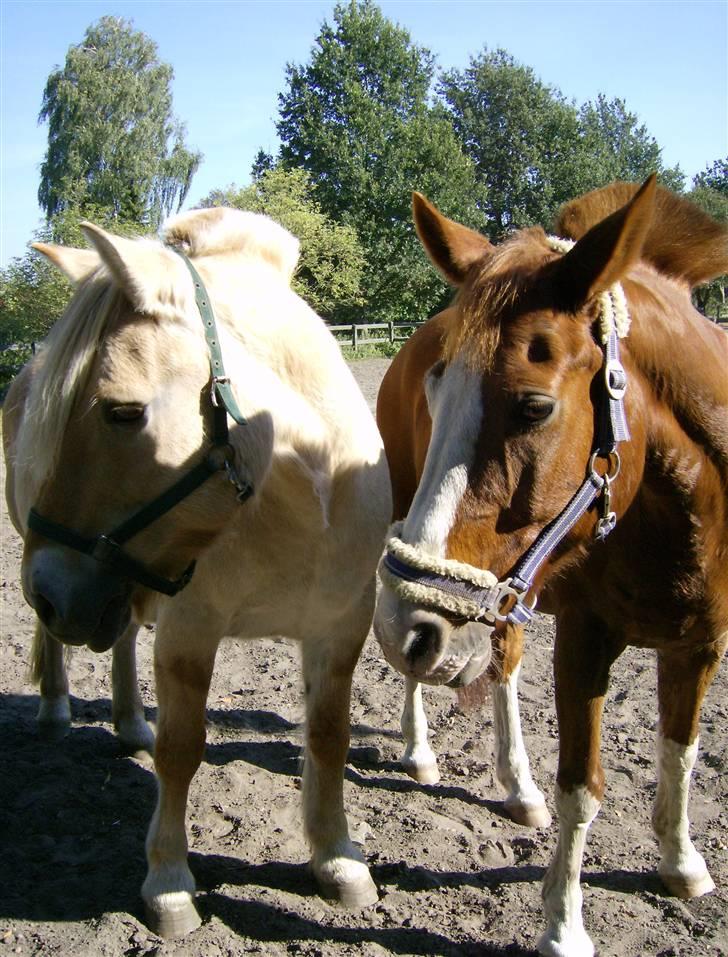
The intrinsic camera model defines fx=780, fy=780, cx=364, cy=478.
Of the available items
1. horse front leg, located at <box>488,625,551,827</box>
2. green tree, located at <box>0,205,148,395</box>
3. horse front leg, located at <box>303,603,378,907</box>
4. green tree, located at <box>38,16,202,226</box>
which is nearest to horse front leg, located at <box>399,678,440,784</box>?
horse front leg, located at <box>488,625,551,827</box>

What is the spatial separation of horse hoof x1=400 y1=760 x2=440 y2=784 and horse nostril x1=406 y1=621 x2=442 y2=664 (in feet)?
6.65

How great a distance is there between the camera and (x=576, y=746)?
8.18 ft

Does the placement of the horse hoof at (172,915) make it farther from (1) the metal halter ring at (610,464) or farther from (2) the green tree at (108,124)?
(2) the green tree at (108,124)

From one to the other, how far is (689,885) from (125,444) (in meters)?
2.40

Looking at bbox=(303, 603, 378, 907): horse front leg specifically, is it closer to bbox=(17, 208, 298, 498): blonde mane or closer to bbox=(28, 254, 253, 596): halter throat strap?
bbox=(28, 254, 253, 596): halter throat strap

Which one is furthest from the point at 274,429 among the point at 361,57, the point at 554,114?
the point at 554,114

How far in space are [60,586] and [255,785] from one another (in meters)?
1.72

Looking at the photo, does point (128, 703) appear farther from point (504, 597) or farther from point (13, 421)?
point (504, 597)

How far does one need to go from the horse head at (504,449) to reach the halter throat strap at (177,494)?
0.65m

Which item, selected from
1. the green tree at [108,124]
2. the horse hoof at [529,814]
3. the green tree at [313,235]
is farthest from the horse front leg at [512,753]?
the green tree at [108,124]

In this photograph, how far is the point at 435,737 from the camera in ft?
12.7

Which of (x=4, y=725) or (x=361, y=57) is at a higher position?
(x=361, y=57)

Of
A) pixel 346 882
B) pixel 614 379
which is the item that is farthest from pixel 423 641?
pixel 346 882

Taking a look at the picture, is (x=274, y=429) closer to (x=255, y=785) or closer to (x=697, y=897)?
(x=255, y=785)
